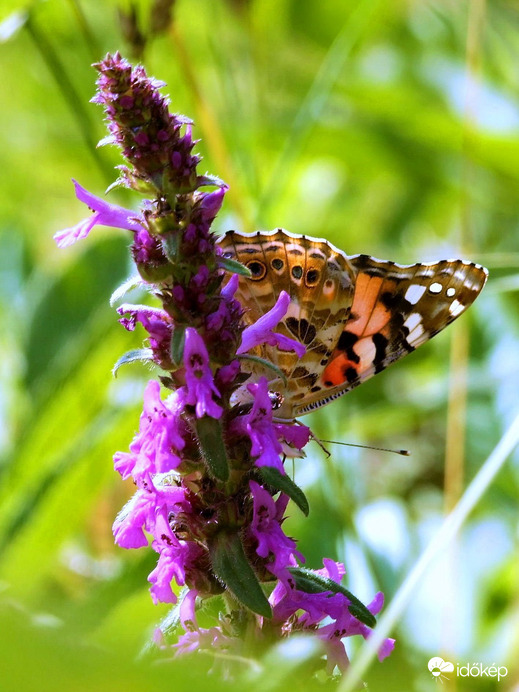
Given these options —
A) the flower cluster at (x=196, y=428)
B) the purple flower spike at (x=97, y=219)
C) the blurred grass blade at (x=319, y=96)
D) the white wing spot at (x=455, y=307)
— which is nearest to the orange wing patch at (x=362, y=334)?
the white wing spot at (x=455, y=307)

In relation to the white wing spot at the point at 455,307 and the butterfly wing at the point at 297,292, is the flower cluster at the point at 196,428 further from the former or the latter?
the white wing spot at the point at 455,307

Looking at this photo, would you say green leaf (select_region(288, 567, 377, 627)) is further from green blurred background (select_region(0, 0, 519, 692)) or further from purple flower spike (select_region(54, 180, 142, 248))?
purple flower spike (select_region(54, 180, 142, 248))

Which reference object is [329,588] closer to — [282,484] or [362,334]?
[282,484]

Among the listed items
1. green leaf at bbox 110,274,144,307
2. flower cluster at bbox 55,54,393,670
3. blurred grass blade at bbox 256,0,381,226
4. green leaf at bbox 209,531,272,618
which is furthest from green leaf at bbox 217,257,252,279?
blurred grass blade at bbox 256,0,381,226

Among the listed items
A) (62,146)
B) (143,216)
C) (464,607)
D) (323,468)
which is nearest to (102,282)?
(323,468)

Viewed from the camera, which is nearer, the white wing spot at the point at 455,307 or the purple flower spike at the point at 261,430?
the purple flower spike at the point at 261,430
